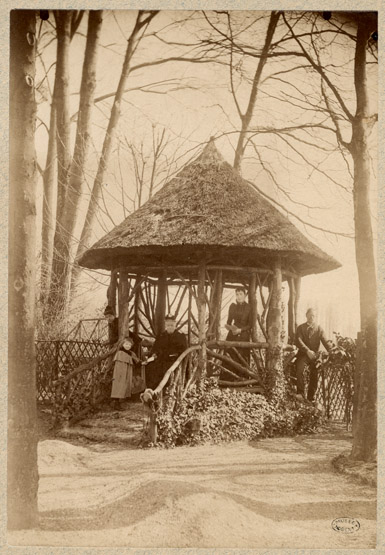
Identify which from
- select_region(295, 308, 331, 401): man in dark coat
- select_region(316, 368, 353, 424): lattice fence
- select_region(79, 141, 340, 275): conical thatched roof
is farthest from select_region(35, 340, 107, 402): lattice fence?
select_region(316, 368, 353, 424): lattice fence

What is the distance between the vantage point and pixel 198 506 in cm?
545

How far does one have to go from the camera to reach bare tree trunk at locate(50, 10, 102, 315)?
6316 mm

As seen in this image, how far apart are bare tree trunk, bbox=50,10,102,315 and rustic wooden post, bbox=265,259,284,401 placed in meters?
3.92

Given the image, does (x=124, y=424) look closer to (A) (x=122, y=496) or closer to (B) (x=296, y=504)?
(A) (x=122, y=496)

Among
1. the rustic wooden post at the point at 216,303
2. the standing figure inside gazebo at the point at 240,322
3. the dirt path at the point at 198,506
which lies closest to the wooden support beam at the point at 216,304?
the rustic wooden post at the point at 216,303

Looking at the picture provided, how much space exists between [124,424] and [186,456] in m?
1.97

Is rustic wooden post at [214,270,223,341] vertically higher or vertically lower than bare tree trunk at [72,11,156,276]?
lower

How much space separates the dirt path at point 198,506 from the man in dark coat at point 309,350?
3122 millimetres

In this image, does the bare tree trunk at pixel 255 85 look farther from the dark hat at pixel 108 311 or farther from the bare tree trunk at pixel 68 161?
the dark hat at pixel 108 311


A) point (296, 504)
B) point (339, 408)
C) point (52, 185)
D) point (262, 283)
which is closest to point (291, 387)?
point (339, 408)

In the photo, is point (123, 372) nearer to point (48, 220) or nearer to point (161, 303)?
point (161, 303)

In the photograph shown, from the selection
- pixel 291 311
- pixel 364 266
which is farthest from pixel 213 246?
Answer: pixel 364 266

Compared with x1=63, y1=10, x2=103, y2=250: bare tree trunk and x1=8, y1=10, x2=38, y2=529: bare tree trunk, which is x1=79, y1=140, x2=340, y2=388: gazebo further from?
x1=8, y1=10, x2=38, y2=529: bare tree trunk

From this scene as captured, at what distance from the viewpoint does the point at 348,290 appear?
7012mm
